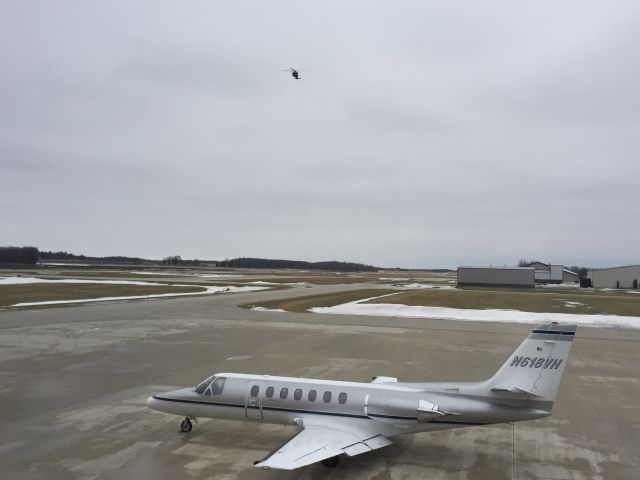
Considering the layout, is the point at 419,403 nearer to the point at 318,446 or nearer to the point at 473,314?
the point at 318,446

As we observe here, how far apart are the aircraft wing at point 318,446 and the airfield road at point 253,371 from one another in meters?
0.84

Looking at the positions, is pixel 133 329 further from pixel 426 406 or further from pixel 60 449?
pixel 426 406

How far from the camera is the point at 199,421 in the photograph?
57.1 feet

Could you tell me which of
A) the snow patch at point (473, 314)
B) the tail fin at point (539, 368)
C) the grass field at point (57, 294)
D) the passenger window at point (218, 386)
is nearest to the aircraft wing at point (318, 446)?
the passenger window at point (218, 386)

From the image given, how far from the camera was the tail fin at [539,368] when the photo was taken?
519 inches

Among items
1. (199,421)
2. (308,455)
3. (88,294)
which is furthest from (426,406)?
(88,294)

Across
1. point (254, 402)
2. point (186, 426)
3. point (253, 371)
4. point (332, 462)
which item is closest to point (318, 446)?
point (332, 462)

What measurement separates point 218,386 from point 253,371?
9406 millimetres

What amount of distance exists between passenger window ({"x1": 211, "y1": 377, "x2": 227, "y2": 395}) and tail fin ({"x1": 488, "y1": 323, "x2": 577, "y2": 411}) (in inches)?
305

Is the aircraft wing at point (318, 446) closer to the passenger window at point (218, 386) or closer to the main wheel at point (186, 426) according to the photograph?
the passenger window at point (218, 386)

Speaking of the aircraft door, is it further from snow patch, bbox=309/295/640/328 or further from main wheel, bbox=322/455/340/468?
snow patch, bbox=309/295/640/328

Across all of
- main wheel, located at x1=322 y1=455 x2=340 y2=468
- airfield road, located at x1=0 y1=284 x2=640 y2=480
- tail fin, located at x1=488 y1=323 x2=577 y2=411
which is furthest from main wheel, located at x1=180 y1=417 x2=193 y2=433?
tail fin, located at x1=488 y1=323 x2=577 y2=411

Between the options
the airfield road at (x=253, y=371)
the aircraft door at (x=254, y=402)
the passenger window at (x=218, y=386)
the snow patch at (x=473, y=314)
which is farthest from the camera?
the snow patch at (x=473, y=314)

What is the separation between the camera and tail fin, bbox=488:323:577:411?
43.3 ft
